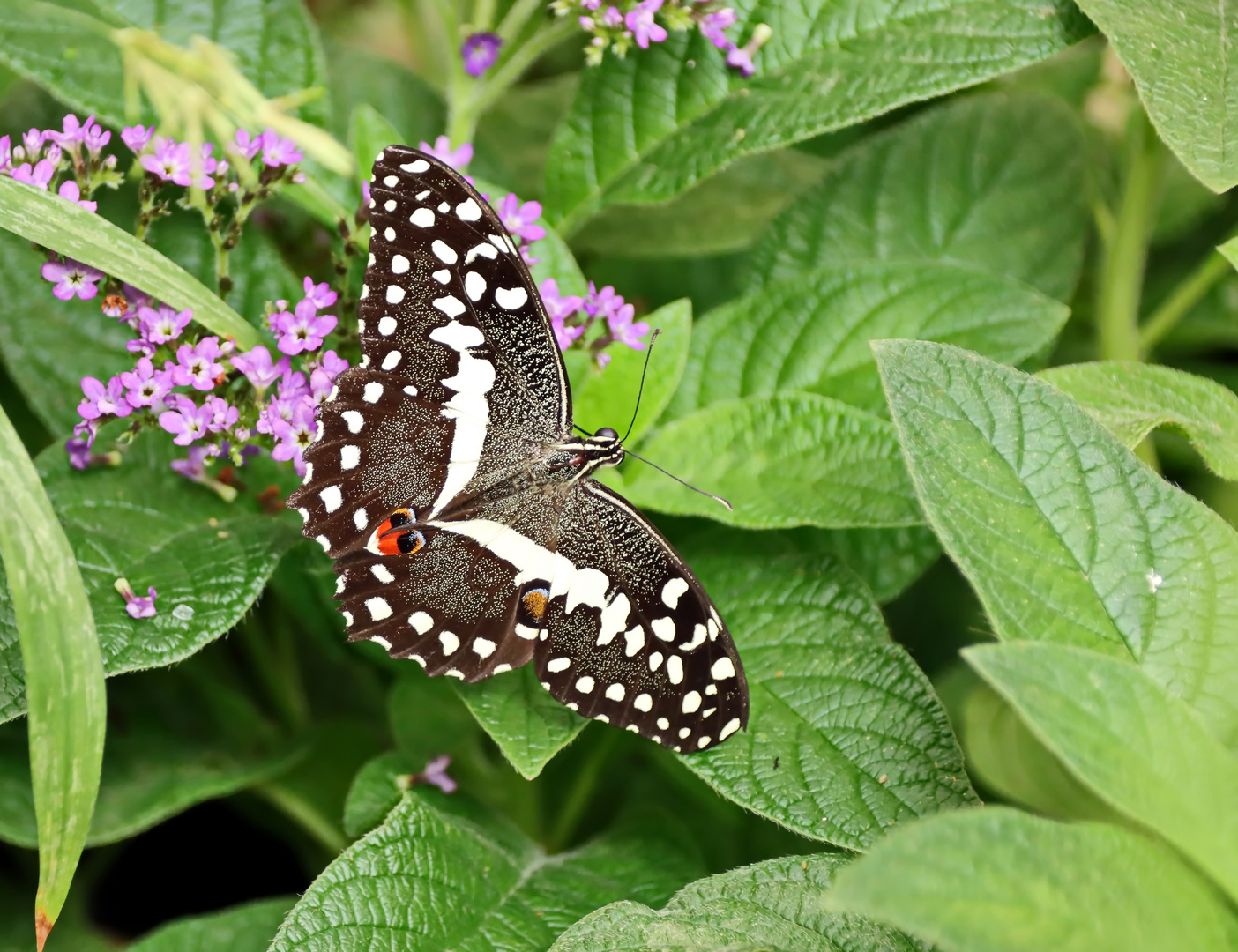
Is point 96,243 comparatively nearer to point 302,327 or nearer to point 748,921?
point 302,327

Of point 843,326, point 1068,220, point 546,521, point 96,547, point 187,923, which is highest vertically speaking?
point 1068,220

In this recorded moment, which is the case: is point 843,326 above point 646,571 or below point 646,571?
above

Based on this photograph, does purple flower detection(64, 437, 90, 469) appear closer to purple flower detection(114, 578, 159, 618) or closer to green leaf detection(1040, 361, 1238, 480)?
purple flower detection(114, 578, 159, 618)

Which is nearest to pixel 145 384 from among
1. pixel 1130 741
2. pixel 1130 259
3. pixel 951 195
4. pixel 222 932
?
pixel 222 932

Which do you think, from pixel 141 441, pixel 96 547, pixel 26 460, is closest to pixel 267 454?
pixel 141 441

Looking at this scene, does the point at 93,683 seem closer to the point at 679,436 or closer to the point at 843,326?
the point at 679,436
